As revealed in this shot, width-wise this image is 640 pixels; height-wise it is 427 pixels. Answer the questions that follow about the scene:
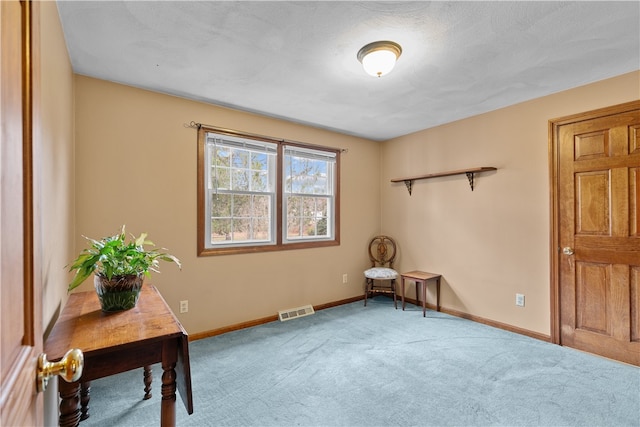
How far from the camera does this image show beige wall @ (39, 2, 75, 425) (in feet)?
4.94

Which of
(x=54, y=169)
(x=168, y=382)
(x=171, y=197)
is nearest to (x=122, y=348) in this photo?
(x=168, y=382)

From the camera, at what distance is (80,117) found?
2.55 meters

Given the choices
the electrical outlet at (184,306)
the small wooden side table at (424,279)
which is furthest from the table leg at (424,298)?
the electrical outlet at (184,306)

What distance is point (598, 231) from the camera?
2730 millimetres

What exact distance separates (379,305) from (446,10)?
11.3ft

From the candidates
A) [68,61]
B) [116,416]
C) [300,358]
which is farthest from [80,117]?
[300,358]

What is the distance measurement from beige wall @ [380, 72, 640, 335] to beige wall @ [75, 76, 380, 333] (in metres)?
1.47

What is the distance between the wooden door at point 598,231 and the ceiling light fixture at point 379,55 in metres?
1.97

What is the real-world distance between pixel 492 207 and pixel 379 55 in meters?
2.28

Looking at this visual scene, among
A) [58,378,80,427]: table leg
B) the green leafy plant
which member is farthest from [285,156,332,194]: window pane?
[58,378,80,427]: table leg

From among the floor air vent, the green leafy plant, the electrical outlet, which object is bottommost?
the floor air vent

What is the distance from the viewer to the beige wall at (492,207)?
3.05 m

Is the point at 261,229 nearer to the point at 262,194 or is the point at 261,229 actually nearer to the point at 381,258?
the point at 262,194

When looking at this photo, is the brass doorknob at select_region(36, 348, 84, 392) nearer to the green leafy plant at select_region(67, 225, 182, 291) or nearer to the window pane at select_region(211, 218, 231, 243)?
the green leafy plant at select_region(67, 225, 182, 291)
